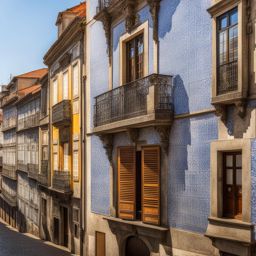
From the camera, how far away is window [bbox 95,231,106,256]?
19509mm

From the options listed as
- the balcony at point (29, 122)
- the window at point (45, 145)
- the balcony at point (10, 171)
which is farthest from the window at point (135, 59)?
the balcony at point (10, 171)

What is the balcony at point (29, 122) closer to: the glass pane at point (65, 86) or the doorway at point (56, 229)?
the doorway at point (56, 229)

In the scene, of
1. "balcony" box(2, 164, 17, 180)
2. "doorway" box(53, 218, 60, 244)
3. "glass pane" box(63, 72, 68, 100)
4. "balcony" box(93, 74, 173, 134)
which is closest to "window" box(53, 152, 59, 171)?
"doorway" box(53, 218, 60, 244)

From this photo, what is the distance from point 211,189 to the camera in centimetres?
1269

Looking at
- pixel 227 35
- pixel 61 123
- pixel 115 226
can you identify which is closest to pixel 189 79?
pixel 227 35

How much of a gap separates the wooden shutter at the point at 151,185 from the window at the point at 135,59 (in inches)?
107

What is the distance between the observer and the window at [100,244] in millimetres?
19509

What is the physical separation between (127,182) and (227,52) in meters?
6.74

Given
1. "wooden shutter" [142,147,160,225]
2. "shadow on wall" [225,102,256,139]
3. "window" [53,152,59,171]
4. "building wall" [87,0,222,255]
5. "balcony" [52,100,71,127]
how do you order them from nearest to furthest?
"shadow on wall" [225,102,256,139]
"building wall" [87,0,222,255]
"wooden shutter" [142,147,160,225]
"balcony" [52,100,71,127]
"window" [53,152,59,171]

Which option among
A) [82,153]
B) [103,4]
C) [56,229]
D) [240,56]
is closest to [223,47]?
[240,56]

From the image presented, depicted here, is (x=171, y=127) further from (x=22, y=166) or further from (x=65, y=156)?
(x=22, y=166)

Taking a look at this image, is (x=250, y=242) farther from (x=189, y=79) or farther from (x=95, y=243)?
(x=95, y=243)

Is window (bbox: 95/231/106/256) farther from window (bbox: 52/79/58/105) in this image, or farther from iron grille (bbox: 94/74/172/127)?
window (bbox: 52/79/58/105)

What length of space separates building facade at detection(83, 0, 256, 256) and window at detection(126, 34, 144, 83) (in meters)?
0.04
